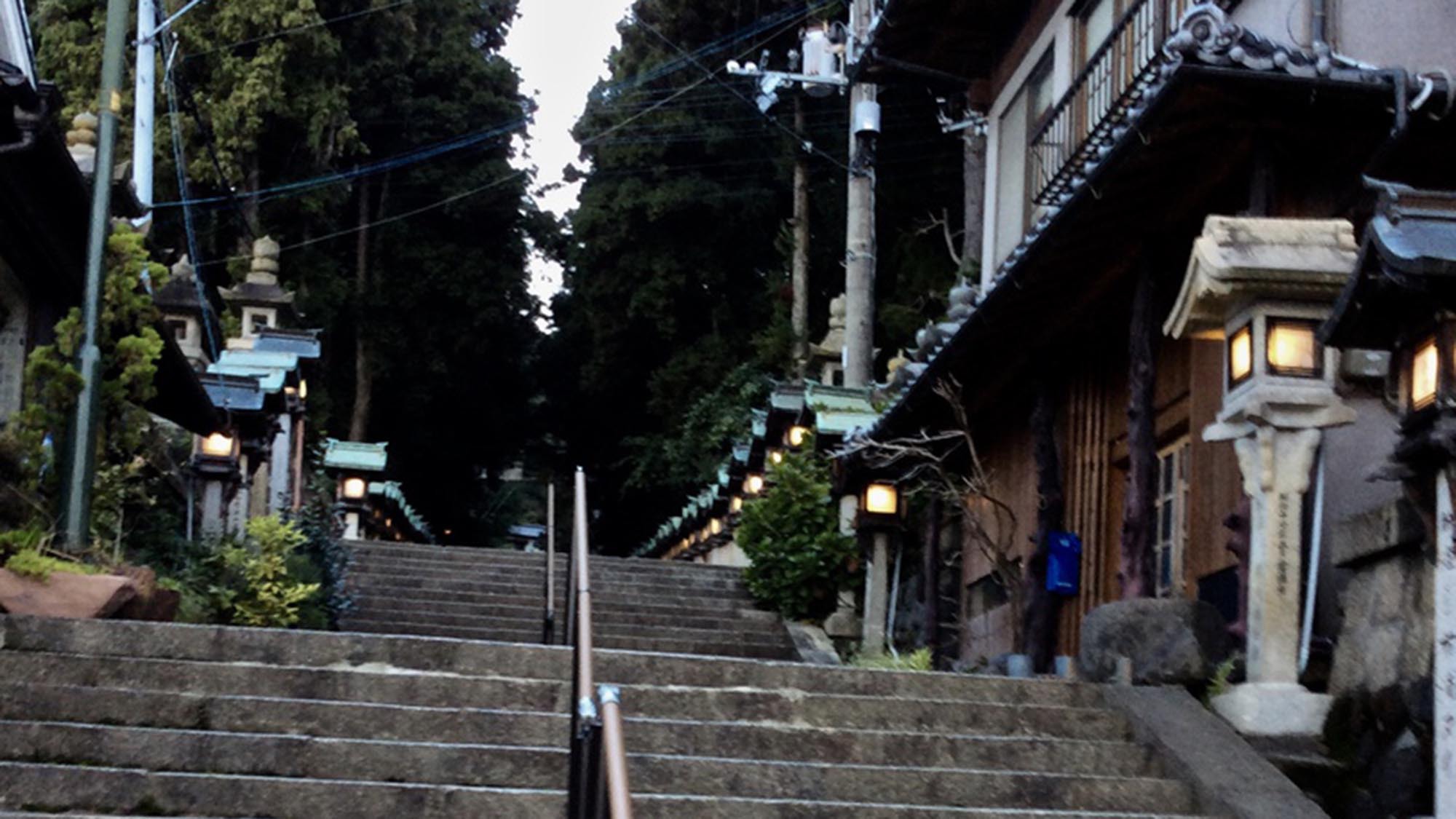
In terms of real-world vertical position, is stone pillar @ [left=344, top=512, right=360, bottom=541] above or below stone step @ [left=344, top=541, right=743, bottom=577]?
above

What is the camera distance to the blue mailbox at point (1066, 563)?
48.5 ft

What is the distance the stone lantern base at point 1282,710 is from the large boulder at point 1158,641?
2.27ft

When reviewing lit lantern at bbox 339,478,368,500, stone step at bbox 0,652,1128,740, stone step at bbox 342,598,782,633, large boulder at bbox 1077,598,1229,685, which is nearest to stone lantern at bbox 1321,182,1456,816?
large boulder at bbox 1077,598,1229,685

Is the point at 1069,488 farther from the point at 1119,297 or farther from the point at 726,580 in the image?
the point at 726,580

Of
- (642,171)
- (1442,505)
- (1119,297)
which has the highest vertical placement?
(642,171)

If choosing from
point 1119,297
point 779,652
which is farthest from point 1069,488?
point 779,652

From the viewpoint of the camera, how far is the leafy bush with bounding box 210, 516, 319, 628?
1480cm

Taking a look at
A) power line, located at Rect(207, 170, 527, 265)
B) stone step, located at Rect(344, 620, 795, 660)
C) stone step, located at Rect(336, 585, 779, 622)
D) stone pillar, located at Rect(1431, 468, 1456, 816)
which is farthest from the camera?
power line, located at Rect(207, 170, 527, 265)

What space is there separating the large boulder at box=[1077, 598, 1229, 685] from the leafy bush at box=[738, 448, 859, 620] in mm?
9162

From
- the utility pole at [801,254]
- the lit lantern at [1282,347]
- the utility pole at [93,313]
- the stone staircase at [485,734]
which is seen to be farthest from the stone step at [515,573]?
the lit lantern at [1282,347]

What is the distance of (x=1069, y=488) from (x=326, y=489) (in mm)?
15318

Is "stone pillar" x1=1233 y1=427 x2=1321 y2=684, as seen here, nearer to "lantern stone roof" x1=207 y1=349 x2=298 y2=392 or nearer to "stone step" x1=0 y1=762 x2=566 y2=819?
"stone step" x1=0 y1=762 x2=566 y2=819

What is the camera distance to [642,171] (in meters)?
36.3

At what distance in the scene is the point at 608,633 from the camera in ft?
61.5
